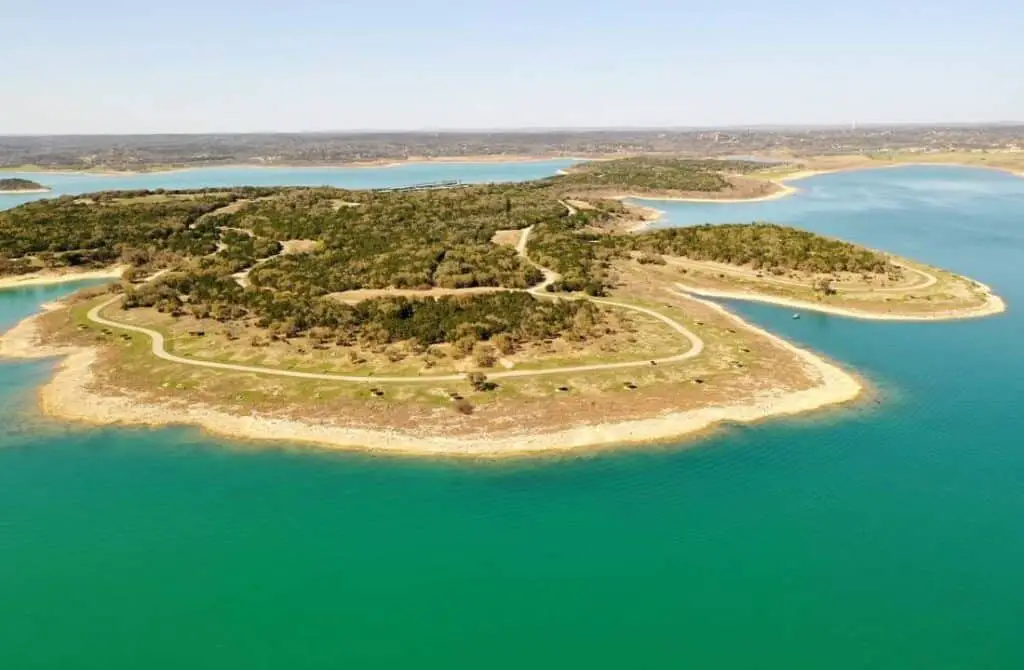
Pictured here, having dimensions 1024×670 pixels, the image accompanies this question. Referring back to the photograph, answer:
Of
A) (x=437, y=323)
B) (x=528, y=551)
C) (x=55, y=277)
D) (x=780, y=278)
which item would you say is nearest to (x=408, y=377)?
(x=437, y=323)

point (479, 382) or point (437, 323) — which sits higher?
point (437, 323)

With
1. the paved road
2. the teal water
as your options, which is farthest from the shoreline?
the teal water

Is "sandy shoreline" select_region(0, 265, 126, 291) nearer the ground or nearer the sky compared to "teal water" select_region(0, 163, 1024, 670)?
nearer the sky

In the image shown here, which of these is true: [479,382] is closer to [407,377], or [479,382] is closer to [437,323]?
[407,377]

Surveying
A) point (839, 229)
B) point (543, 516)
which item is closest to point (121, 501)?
point (543, 516)

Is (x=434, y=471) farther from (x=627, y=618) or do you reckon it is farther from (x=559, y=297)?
(x=559, y=297)

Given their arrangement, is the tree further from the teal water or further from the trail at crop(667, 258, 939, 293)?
the trail at crop(667, 258, 939, 293)
